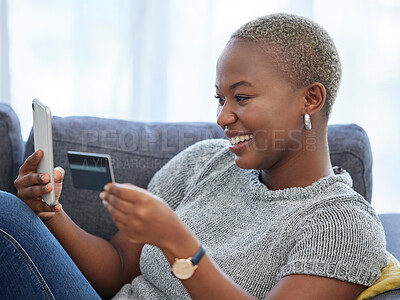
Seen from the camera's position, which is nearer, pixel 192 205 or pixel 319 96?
pixel 319 96

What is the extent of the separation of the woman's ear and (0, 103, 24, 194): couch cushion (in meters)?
0.89

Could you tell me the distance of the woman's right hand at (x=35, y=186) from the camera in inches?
45.4

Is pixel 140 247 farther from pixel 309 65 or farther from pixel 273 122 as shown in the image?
pixel 309 65

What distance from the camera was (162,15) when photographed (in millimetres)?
2266

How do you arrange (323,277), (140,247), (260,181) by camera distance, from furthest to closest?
(140,247) < (260,181) < (323,277)

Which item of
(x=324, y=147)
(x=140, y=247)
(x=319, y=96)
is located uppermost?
(x=319, y=96)

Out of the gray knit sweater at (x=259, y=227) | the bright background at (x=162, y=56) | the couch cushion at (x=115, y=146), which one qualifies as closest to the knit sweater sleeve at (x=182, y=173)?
the gray knit sweater at (x=259, y=227)

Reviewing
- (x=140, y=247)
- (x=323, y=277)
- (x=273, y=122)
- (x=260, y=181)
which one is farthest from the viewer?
(x=140, y=247)

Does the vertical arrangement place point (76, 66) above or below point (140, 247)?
above

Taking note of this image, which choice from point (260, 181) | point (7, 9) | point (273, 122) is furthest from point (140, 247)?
point (7, 9)

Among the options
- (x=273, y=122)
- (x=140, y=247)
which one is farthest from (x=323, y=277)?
(x=140, y=247)

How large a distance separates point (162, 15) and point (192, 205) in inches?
44.3

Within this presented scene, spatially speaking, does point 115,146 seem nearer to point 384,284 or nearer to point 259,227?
point 259,227

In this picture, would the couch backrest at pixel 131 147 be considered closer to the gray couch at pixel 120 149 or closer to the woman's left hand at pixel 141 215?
the gray couch at pixel 120 149
